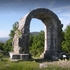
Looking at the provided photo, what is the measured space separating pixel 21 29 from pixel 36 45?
23497 millimetres

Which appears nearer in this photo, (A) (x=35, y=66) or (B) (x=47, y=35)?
(A) (x=35, y=66)

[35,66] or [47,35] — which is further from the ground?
[47,35]

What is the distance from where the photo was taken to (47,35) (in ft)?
58.2

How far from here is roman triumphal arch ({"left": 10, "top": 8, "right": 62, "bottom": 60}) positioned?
15078 millimetres

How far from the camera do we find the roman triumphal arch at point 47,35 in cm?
1508

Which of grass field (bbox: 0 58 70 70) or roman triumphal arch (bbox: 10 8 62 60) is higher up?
roman triumphal arch (bbox: 10 8 62 60)

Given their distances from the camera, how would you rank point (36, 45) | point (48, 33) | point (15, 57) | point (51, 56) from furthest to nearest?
point (36, 45), point (48, 33), point (51, 56), point (15, 57)

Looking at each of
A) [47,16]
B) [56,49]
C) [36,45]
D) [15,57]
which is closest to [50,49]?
[56,49]

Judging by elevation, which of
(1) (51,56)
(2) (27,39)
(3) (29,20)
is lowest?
(1) (51,56)

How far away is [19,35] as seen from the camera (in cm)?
1520

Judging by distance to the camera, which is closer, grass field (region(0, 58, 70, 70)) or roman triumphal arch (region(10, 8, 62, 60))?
grass field (region(0, 58, 70, 70))

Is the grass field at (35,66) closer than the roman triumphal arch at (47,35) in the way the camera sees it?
Yes

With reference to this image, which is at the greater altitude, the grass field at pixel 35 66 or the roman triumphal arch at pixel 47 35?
the roman triumphal arch at pixel 47 35

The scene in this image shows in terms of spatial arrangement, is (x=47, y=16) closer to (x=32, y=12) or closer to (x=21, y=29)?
(x=32, y=12)
